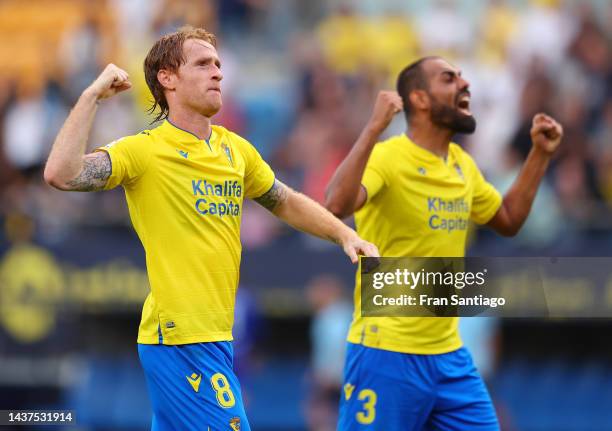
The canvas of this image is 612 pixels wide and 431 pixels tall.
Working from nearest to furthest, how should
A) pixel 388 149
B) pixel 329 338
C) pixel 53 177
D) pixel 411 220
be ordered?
pixel 53 177
pixel 411 220
pixel 388 149
pixel 329 338

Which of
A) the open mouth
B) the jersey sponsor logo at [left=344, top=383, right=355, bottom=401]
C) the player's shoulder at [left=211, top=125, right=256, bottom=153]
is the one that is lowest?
the jersey sponsor logo at [left=344, top=383, right=355, bottom=401]

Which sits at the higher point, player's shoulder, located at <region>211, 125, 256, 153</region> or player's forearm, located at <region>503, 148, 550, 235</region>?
player's forearm, located at <region>503, 148, 550, 235</region>

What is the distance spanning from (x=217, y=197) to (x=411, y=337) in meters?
1.72

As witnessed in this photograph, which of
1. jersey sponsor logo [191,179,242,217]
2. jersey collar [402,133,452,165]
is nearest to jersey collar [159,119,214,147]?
jersey sponsor logo [191,179,242,217]

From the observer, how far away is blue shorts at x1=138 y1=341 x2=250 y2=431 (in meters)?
6.36

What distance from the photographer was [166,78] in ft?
22.0

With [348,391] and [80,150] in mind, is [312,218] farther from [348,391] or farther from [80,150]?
[80,150]

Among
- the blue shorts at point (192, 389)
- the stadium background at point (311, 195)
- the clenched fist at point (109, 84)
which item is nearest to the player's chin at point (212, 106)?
the clenched fist at point (109, 84)

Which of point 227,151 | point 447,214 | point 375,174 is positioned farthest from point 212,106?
point 447,214

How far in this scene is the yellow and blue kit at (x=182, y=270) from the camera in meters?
6.40

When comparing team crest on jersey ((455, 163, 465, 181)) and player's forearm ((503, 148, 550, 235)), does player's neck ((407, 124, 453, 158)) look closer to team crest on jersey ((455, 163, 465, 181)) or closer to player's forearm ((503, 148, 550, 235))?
team crest on jersey ((455, 163, 465, 181))

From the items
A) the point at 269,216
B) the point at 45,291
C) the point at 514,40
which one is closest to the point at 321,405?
the point at 269,216

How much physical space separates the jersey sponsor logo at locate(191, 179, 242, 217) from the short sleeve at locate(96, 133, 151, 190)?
30cm

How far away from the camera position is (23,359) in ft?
→ 43.9
